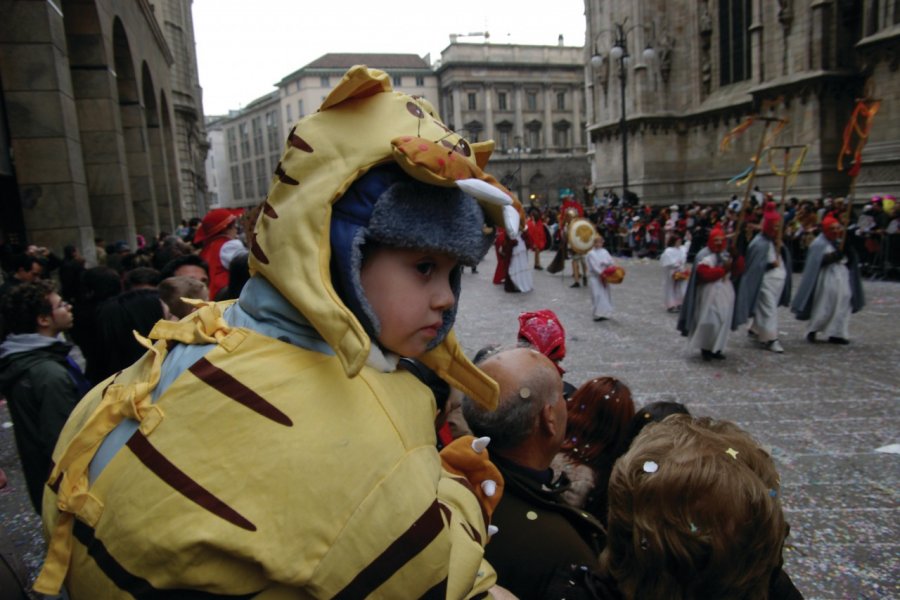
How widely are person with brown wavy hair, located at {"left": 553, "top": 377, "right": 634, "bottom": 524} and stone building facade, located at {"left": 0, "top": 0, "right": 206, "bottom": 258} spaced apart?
9.95 metres

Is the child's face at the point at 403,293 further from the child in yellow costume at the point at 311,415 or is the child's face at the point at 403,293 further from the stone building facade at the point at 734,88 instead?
the stone building facade at the point at 734,88

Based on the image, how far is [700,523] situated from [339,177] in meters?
1.16

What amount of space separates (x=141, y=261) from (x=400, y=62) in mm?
82659

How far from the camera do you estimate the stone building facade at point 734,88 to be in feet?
60.3

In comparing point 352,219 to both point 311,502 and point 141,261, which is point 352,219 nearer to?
point 311,502

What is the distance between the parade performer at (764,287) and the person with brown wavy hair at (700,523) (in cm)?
797

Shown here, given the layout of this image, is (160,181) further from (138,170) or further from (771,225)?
(771,225)

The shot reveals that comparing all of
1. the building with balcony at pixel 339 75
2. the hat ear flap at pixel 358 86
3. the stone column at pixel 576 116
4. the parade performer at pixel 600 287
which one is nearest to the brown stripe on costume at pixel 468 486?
the hat ear flap at pixel 358 86

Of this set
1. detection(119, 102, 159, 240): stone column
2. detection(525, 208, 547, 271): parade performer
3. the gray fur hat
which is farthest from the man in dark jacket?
detection(525, 208, 547, 271): parade performer

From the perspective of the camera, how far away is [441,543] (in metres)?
1.04

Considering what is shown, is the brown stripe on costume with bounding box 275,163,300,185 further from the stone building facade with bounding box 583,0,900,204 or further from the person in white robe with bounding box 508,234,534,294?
the stone building facade with bounding box 583,0,900,204

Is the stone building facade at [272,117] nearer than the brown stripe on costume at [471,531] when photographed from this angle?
No

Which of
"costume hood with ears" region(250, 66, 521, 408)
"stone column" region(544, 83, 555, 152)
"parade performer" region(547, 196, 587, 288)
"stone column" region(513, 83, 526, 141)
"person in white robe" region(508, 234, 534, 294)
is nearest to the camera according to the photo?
"costume hood with ears" region(250, 66, 521, 408)

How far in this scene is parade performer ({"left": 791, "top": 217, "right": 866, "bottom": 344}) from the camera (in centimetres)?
889
